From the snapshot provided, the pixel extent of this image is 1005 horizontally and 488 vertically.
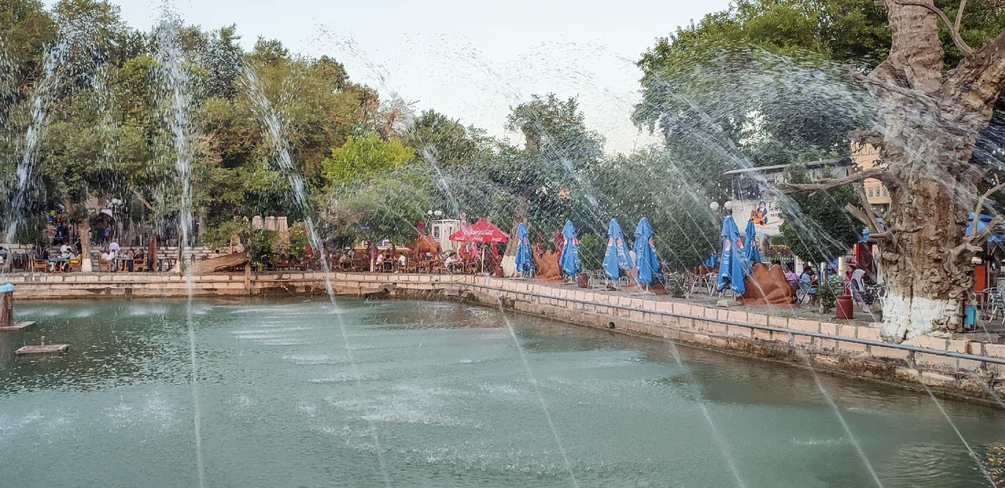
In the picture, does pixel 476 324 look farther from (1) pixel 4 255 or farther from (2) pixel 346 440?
(1) pixel 4 255

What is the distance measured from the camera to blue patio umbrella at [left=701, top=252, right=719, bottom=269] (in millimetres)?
29642

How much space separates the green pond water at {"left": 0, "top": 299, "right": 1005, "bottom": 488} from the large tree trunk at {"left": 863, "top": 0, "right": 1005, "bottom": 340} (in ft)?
6.24

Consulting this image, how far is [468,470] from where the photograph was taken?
36.7ft

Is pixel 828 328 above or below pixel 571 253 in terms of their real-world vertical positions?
below

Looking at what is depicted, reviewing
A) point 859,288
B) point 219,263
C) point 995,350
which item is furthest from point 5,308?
point 995,350

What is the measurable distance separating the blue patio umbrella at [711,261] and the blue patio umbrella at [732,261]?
25.5 feet

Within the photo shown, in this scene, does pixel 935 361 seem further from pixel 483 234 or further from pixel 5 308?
pixel 5 308

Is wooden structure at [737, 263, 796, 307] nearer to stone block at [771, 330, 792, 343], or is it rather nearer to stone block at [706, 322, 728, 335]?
stone block at [706, 322, 728, 335]

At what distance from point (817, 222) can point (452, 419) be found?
1406cm

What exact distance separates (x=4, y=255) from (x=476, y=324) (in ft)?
69.4

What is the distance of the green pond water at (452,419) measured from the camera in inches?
440

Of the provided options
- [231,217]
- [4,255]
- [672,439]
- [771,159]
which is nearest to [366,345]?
[672,439]

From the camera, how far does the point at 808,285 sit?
2209 cm

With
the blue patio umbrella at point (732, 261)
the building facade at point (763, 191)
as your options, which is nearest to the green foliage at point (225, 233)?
the building facade at point (763, 191)
